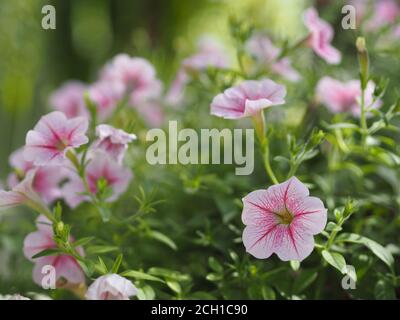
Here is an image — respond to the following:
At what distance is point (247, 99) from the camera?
0.76 meters

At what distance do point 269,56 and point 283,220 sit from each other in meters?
0.44

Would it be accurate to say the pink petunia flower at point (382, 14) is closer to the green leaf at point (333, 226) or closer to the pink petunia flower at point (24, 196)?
the green leaf at point (333, 226)

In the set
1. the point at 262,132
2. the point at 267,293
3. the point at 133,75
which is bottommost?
the point at 267,293

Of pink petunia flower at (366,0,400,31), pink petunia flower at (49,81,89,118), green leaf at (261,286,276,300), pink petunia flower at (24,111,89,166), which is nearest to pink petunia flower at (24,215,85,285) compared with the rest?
pink petunia flower at (24,111,89,166)

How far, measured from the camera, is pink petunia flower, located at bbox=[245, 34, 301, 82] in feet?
3.29

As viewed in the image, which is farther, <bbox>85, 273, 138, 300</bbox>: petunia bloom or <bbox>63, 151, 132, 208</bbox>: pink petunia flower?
<bbox>63, 151, 132, 208</bbox>: pink petunia flower

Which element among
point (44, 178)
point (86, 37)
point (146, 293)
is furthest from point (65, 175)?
point (86, 37)

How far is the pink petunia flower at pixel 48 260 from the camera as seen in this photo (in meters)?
0.78

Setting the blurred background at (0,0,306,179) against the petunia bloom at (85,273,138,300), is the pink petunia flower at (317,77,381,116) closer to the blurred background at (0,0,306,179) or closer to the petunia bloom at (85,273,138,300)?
the blurred background at (0,0,306,179)

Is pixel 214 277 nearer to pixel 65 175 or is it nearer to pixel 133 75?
pixel 65 175

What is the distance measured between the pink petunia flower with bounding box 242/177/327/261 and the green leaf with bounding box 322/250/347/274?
60 millimetres

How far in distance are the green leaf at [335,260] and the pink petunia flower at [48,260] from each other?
0.34 metres

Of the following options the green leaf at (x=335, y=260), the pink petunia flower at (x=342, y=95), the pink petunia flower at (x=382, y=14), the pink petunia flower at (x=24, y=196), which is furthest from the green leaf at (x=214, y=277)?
the pink petunia flower at (x=382, y=14)
